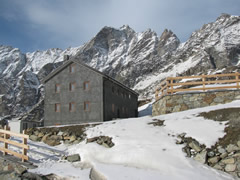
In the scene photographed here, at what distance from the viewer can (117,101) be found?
28672mm

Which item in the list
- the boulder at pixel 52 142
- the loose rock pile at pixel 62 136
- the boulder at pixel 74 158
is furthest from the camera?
the boulder at pixel 52 142

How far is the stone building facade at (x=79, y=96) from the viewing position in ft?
82.7

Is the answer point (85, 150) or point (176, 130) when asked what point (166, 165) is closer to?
point (176, 130)

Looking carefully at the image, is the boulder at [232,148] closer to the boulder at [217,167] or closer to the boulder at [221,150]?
the boulder at [221,150]

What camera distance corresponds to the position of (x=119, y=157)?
412 inches

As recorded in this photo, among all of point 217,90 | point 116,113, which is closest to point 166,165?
point 217,90

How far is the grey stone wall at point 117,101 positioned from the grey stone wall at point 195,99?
8.99 m

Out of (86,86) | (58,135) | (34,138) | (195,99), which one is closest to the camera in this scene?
(58,135)

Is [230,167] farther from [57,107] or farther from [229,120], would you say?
[57,107]

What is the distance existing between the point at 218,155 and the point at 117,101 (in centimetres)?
1990

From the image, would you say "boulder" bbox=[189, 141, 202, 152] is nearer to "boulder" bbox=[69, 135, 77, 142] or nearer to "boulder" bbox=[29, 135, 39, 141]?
"boulder" bbox=[69, 135, 77, 142]

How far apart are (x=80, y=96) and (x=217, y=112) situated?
55.8ft

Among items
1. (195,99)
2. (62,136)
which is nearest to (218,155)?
(195,99)

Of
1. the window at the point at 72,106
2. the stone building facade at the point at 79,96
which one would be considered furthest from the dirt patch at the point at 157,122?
the window at the point at 72,106
